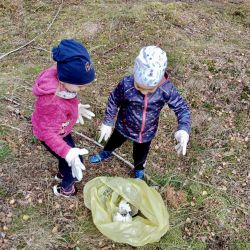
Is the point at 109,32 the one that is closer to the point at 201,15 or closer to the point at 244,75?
the point at 201,15

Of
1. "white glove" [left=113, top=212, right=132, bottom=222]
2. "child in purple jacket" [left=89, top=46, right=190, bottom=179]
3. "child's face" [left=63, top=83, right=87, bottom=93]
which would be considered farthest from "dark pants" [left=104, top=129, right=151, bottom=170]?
"child's face" [left=63, top=83, right=87, bottom=93]

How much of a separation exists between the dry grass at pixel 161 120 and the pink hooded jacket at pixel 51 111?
74 cm

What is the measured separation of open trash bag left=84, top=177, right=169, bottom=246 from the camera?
9.23ft

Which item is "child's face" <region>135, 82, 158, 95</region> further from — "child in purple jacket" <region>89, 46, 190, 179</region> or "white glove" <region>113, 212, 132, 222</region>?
"white glove" <region>113, 212, 132, 222</region>

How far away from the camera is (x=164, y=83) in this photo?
9.03 ft

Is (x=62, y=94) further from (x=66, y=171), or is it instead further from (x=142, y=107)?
(x=66, y=171)

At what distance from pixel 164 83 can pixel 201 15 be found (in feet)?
9.82

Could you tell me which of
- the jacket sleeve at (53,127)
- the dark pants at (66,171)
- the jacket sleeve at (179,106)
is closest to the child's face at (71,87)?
the jacket sleeve at (53,127)

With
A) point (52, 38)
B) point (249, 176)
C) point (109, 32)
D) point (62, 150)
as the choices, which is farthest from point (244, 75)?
point (62, 150)

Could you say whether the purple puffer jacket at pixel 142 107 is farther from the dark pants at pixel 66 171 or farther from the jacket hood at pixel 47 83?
the jacket hood at pixel 47 83

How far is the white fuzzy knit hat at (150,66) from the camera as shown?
8.21 feet

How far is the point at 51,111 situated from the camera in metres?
2.49

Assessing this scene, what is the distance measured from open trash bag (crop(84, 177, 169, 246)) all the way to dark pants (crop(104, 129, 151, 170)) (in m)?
0.22

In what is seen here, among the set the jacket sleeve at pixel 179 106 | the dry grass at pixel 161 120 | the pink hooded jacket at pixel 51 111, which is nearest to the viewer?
the pink hooded jacket at pixel 51 111
